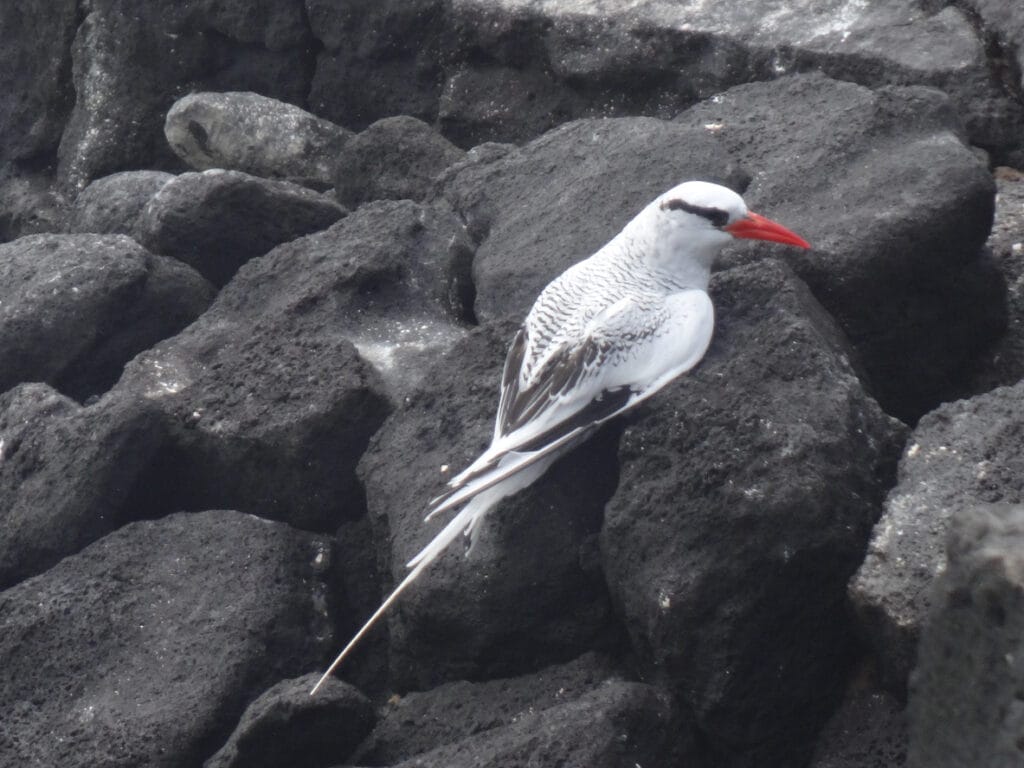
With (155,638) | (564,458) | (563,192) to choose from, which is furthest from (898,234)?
(155,638)

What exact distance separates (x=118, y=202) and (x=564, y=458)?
12.8 ft

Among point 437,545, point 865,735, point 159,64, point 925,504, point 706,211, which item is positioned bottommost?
point 865,735

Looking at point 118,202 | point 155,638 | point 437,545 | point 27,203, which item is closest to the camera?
point 437,545

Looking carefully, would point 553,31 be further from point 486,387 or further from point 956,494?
point 956,494

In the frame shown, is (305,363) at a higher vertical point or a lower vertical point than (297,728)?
higher

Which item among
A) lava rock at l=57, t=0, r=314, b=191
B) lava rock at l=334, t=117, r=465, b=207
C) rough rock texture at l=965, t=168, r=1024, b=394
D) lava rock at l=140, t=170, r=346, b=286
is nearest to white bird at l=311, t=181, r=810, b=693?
Result: rough rock texture at l=965, t=168, r=1024, b=394

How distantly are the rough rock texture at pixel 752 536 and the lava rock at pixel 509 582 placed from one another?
21 cm

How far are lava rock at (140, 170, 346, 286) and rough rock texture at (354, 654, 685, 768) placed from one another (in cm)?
284

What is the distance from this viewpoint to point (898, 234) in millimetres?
4988

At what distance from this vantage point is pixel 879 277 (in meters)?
5.01

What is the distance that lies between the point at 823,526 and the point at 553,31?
448 cm

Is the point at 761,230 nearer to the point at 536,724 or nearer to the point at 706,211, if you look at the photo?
the point at 706,211

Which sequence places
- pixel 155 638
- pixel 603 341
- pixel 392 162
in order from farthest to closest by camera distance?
pixel 392 162 → pixel 155 638 → pixel 603 341

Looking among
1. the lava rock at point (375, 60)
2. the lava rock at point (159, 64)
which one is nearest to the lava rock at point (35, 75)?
the lava rock at point (159, 64)
